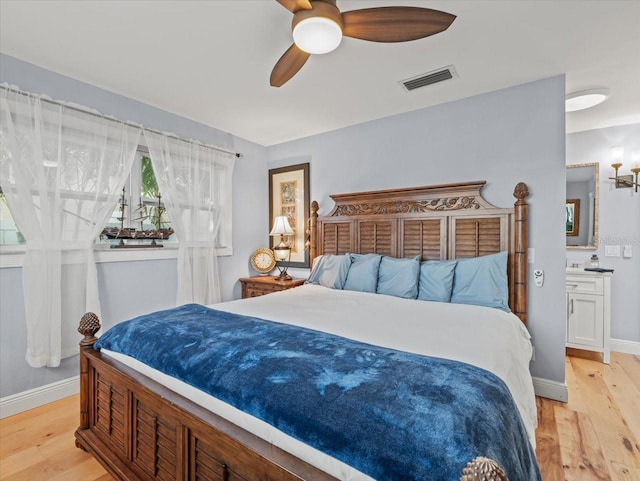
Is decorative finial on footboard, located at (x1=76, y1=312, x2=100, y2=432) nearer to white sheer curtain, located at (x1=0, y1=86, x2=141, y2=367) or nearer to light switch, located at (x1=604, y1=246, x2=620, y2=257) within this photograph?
white sheer curtain, located at (x1=0, y1=86, x2=141, y2=367)

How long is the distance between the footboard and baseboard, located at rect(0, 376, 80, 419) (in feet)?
2.80

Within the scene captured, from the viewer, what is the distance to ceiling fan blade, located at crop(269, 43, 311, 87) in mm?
1798

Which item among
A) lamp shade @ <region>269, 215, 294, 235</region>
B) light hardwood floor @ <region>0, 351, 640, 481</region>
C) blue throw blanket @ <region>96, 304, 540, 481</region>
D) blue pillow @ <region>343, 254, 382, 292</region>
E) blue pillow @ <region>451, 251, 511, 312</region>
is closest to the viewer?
blue throw blanket @ <region>96, 304, 540, 481</region>

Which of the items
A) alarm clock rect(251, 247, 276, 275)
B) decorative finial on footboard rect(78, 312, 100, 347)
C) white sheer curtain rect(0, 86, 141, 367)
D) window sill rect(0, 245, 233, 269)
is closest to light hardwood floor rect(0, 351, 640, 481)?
white sheer curtain rect(0, 86, 141, 367)

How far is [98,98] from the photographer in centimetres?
275

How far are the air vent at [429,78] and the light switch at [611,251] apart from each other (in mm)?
2814

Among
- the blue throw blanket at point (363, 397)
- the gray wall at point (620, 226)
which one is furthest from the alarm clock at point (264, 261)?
the gray wall at point (620, 226)

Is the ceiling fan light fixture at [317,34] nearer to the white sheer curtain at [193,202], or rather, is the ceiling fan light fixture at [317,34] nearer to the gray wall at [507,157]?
the gray wall at [507,157]

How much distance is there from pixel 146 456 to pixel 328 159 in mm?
3241

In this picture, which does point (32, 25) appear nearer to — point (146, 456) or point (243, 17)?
point (243, 17)

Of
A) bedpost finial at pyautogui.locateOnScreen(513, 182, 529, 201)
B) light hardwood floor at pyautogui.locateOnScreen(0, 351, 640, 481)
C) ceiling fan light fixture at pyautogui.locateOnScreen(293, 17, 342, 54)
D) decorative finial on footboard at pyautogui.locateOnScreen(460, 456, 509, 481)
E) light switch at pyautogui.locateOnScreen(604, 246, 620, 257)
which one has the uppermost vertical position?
ceiling fan light fixture at pyautogui.locateOnScreen(293, 17, 342, 54)

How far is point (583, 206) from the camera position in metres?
3.74

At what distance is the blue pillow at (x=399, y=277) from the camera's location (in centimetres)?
267

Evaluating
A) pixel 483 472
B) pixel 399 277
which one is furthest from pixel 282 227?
pixel 483 472
